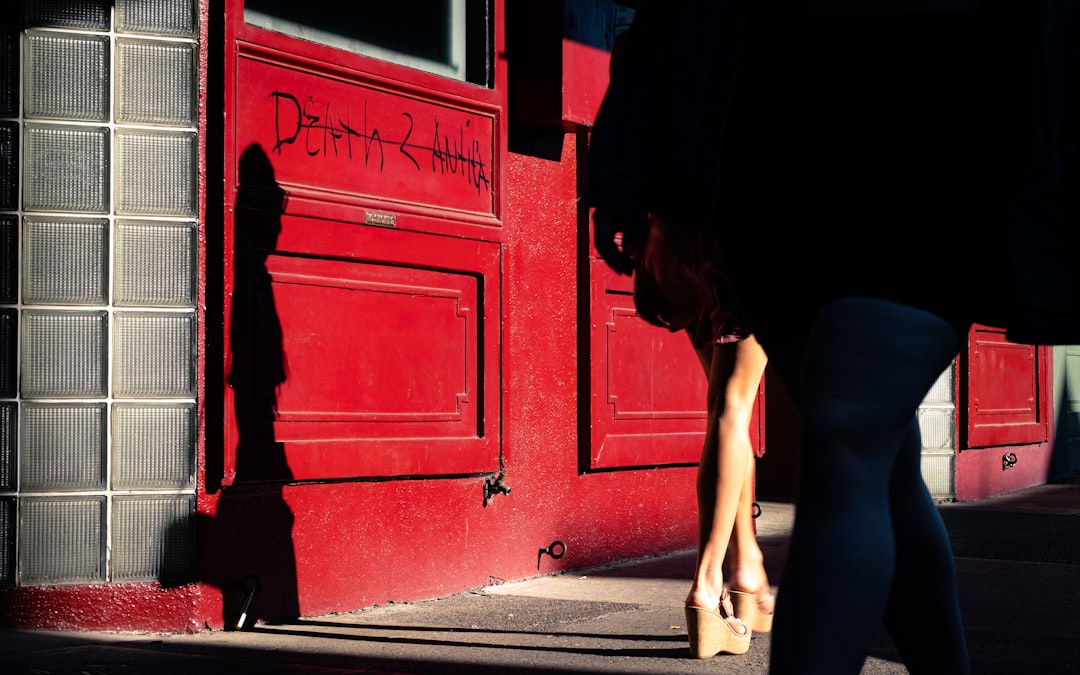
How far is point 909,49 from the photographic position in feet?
6.34

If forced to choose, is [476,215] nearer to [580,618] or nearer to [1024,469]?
[580,618]

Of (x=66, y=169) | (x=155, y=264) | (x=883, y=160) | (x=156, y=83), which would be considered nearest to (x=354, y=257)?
(x=155, y=264)

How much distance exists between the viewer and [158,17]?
14.2 feet

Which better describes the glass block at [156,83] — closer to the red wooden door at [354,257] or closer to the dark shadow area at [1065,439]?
the red wooden door at [354,257]

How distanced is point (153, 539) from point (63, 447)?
0.40 meters

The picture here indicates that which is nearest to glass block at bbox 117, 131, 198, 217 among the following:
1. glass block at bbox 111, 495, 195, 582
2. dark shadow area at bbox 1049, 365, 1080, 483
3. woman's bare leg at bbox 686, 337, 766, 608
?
glass block at bbox 111, 495, 195, 582

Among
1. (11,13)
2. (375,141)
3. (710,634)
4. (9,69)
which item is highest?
(11,13)

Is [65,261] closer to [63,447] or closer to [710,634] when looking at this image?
[63,447]

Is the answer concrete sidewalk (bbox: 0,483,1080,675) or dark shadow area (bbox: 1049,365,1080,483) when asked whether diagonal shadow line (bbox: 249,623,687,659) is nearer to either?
concrete sidewalk (bbox: 0,483,1080,675)

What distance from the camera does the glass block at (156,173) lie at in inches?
169

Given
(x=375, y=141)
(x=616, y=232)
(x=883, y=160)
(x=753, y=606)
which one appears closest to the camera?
(x=883, y=160)

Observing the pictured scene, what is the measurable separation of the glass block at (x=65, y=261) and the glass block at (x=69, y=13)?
607 millimetres

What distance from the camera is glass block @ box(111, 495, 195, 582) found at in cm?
423

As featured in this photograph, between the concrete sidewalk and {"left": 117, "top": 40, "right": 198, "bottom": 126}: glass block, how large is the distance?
1.62 meters
